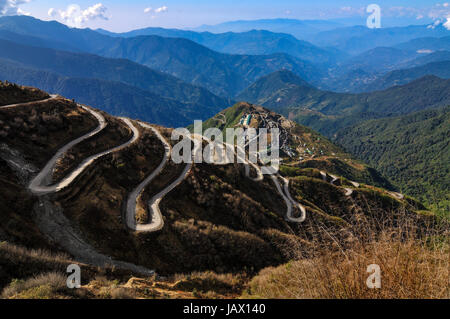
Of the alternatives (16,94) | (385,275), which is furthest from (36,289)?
(16,94)

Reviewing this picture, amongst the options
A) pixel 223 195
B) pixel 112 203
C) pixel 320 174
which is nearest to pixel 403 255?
pixel 112 203

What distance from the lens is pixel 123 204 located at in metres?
27.8

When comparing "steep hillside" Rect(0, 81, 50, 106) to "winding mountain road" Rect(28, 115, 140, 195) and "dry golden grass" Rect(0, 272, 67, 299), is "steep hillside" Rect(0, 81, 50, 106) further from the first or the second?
"dry golden grass" Rect(0, 272, 67, 299)

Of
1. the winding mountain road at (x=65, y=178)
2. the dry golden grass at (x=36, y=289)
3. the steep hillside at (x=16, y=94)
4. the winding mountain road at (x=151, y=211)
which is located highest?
the steep hillside at (x=16, y=94)

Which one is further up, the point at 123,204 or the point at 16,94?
the point at 16,94

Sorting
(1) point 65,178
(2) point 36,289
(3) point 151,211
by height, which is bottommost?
(3) point 151,211

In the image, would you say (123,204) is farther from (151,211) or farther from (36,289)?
(36,289)

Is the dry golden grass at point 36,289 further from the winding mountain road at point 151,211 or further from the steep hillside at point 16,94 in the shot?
the steep hillside at point 16,94

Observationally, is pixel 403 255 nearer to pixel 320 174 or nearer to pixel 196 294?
pixel 196 294

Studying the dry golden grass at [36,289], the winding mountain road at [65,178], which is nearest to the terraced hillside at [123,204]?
the winding mountain road at [65,178]

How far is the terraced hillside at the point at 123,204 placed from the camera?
70.3 feet

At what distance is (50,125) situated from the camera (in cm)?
3419

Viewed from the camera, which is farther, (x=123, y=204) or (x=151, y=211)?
(x=151, y=211)
